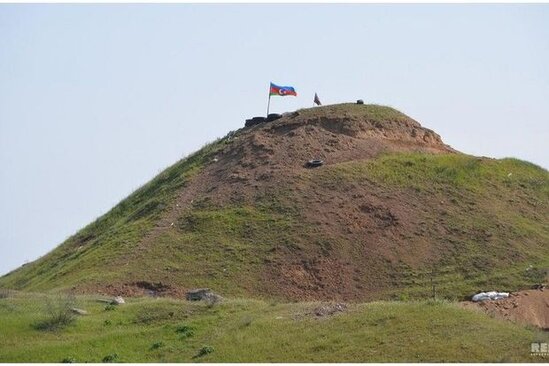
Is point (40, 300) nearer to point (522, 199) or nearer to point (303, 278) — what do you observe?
point (303, 278)

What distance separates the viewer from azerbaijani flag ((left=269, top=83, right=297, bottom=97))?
137ft

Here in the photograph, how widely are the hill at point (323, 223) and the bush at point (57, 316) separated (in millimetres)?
5214

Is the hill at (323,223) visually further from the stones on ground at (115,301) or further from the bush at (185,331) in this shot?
the bush at (185,331)

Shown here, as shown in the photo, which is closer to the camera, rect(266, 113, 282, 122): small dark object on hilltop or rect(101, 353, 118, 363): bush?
rect(101, 353, 118, 363): bush

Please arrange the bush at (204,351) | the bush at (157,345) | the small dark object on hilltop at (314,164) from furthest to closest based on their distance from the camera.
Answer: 1. the small dark object on hilltop at (314,164)
2. the bush at (157,345)
3. the bush at (204,351)

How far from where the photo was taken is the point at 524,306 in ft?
96.6

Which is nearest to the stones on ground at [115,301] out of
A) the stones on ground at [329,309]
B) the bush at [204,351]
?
the bush at [204,351]

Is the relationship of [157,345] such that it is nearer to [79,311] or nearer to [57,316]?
[57,316]

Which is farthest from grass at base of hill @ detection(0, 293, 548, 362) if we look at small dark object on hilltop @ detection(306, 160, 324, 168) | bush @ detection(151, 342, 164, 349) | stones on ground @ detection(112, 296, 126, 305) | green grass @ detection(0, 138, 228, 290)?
small dark object on hilltop @ detection(306, 160, 324, 168)

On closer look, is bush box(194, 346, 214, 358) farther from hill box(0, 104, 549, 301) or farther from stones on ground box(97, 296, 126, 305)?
hill box(0, 104, 549, 301)

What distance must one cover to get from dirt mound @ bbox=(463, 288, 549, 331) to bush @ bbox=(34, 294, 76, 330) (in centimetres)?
1141

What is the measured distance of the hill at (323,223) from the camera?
32.8m

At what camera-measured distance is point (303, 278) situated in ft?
109

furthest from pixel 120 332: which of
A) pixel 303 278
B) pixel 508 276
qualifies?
pixel 508 276
